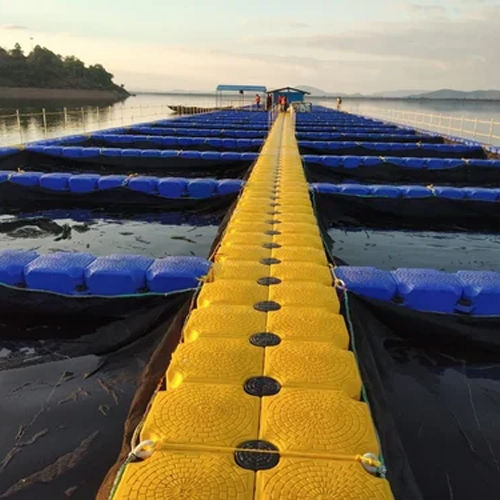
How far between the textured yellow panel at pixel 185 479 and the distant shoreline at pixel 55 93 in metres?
100

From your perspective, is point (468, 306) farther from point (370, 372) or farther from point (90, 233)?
point (90, 233)

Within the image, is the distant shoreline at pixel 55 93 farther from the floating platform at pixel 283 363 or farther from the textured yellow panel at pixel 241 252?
the textured yellow panel at pixel 241 252

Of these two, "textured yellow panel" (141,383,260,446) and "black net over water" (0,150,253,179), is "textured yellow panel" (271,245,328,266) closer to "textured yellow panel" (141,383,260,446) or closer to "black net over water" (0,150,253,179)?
"textured yellow panel" (141,383,260,446)

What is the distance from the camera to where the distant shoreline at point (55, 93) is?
9300 cm

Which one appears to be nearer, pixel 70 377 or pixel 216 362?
pixel 216 362

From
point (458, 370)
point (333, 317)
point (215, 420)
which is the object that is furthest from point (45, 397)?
point (458, 370)

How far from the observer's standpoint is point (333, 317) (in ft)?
11.7

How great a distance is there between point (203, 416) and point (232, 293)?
5.15ft

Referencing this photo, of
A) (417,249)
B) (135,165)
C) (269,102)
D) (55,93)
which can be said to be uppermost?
(55,93)

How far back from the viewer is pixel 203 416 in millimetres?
2457

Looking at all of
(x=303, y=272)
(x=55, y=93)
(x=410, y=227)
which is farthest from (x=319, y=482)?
(x=55, y=93)

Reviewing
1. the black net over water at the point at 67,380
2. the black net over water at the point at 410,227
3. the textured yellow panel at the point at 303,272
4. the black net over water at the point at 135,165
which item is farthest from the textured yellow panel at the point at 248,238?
the black net over water at the point at 135,165

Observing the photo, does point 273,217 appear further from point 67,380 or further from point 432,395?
point 67,380

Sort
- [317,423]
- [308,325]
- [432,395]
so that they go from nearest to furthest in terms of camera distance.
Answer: [317,423] < [308,325] < [432,395]
